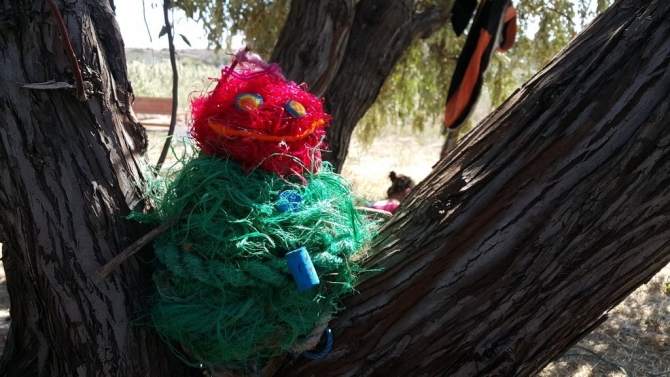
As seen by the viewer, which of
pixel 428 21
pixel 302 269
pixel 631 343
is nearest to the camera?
pixel 302 269

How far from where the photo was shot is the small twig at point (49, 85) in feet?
4.38

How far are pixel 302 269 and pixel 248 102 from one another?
391 millimetres

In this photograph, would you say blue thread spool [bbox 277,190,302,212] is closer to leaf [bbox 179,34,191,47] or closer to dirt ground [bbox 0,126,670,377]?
dirt ground [bbox 0,126,670,377]

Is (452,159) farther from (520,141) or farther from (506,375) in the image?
(506,375)

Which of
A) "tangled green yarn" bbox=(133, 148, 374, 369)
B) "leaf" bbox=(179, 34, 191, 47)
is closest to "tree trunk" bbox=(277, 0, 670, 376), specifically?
"tangled green yarn" bbox=(133, 148, 374, 369)

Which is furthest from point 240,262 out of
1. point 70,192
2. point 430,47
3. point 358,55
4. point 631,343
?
point 430,47

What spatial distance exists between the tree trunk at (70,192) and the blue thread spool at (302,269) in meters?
0.38

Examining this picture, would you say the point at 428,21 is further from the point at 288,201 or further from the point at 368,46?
the point at 288,201

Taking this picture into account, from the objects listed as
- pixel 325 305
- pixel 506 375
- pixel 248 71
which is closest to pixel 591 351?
pixel 506 375

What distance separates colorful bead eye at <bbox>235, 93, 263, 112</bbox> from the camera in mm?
1438

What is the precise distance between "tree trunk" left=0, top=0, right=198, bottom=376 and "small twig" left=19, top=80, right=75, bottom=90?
0.07 ft

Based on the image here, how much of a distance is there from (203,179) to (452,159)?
56 centimetres

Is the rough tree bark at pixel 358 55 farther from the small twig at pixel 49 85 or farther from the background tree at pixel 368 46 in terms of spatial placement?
the small twig at pixel 49 85

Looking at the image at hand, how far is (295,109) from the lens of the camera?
1.46m
